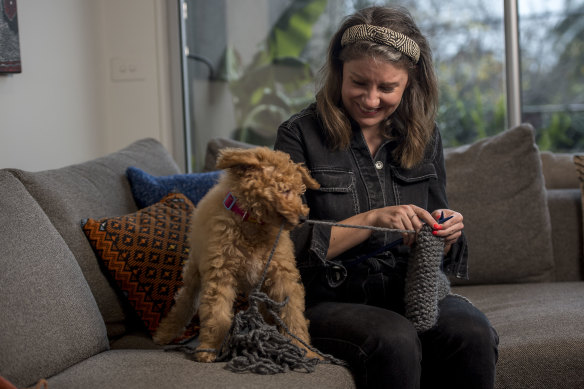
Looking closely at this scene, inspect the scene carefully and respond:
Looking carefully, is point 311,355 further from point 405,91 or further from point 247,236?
point 405,91

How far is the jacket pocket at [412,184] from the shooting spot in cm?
183

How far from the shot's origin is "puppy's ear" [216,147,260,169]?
1.41 meters

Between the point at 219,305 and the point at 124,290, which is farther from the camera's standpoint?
the point at 124,290

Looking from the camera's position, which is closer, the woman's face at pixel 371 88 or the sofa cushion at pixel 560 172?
the woman's face at pixel 371 88

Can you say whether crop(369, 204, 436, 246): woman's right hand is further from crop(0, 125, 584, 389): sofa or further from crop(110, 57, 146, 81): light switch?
crop(110, 57, 146, 81): light switch

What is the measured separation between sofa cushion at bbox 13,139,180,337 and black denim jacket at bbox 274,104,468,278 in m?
0.60

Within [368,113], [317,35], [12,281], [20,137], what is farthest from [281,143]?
[317,35]

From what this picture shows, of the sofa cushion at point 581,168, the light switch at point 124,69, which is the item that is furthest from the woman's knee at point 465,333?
the light switch at point 124,69

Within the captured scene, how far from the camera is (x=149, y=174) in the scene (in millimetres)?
2320

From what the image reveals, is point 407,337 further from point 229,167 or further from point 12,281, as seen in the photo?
point 12,281

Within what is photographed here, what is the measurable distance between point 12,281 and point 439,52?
2.65 m

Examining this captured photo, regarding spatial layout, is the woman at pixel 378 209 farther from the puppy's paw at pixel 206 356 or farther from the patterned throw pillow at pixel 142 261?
the patterned throw pillow at pixel 142 261

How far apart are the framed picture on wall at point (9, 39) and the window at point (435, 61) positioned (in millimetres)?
1214

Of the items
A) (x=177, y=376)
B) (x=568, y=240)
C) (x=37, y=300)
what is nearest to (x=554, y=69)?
(x=568, y=240)
